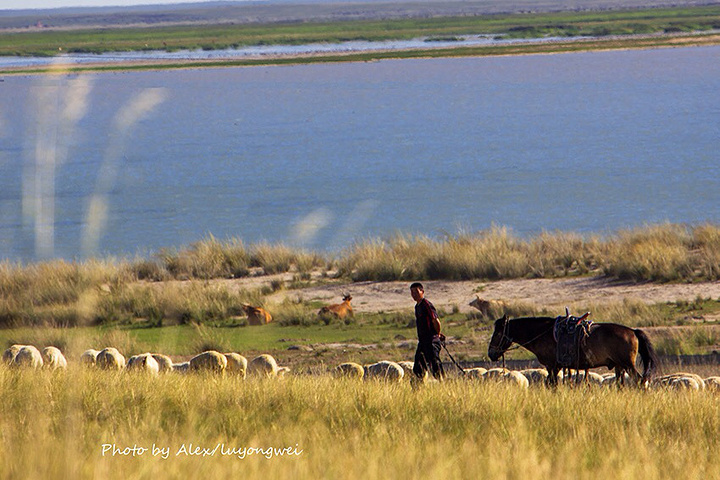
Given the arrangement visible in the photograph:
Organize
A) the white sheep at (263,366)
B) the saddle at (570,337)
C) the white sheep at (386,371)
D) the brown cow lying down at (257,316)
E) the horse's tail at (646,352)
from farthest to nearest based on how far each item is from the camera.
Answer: the brown cow lying down at (257,316)
the white sheep at (263,366)
the white sheep at (386,371)
the horse's tail at (646,352)
the saddle at (570,337)

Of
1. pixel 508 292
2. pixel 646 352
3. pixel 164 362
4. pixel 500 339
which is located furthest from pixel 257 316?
pixel 646 352

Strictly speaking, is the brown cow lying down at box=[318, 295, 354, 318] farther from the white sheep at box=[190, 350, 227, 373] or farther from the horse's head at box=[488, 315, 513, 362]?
the horse's head at box=[488, 315, 513, 362]

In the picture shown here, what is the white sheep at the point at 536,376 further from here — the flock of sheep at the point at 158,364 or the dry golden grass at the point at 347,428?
the flock of sheep at the point at 158,364

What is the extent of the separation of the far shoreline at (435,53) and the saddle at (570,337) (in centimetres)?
7921

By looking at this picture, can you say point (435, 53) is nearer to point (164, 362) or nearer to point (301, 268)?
point (301, 268)

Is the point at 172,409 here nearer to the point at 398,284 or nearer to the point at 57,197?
the point at 398,284

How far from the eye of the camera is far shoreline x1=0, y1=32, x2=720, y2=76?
91.2m

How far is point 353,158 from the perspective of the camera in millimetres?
49688

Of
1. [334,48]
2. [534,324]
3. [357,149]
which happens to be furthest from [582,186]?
[334,48]

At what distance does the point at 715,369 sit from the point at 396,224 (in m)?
→ 20.5

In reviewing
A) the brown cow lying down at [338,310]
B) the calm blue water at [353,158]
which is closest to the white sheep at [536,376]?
the calm blue water at [353,158]

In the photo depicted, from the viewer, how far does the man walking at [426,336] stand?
10.1 meters

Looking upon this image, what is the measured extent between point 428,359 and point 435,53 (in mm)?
86953

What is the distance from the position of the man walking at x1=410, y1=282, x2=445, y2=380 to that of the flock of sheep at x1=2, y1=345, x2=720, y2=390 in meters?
0.22
